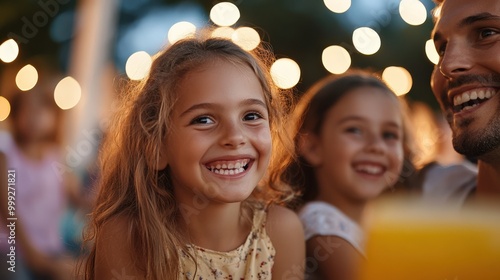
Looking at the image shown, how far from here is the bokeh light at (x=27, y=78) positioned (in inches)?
145

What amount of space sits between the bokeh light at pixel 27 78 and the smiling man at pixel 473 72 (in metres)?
2.46

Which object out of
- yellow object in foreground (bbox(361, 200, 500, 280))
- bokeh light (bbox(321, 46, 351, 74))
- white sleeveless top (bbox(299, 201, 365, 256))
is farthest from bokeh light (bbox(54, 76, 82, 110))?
yellow object in foreground (bbox(361, 200, 500, 280))

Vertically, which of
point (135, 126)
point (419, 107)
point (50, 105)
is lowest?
point (135, 126)

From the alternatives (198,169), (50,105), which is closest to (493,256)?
(198,169)

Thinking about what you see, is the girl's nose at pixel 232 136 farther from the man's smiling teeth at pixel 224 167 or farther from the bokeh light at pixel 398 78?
the bokeh light at pixel 398 78

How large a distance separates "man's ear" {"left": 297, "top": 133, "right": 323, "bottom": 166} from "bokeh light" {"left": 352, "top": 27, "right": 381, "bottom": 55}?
1595 mm

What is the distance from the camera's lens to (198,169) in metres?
1.82

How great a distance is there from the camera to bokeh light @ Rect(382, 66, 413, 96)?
4.30m

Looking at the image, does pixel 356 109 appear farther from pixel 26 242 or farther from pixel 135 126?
pixel 26 242

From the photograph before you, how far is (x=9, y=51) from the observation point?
11.5ft

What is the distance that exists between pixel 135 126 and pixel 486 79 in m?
0.99

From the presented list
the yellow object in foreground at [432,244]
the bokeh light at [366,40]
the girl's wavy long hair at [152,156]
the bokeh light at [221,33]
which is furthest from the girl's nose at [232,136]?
the bokeh light at [366,40]

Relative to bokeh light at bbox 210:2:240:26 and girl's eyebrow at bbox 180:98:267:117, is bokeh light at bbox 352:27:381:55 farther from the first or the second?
girl's eyebrow at bbox 180:98:267:117

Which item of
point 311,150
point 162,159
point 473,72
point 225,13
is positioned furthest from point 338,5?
point 162,159
